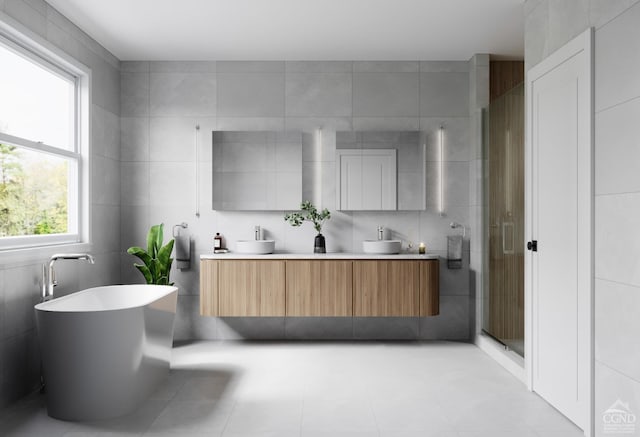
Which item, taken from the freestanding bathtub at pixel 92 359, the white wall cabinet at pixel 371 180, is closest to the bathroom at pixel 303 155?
the white wall cabinet at pixel 371 180

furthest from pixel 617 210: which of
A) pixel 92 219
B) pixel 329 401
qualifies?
pixel 92 219

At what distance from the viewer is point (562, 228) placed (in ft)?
9.06

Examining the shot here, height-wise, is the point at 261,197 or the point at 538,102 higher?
the point at 538,102

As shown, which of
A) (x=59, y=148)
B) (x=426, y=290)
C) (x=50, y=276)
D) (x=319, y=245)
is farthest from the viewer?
(x=319, y=245)

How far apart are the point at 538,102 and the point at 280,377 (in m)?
2.58

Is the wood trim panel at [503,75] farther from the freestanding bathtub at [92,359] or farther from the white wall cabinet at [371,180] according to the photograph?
the freestanding bathtub at [92,359]

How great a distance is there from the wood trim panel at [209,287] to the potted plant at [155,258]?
0.36 metres

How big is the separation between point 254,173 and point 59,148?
166 cm

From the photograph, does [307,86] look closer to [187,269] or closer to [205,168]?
[205,168]

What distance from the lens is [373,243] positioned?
14.5 ft

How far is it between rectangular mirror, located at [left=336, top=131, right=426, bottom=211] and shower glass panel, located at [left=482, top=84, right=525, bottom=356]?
26.2 inches

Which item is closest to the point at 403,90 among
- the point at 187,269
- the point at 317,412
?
the point at 187,269

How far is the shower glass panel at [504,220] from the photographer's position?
11.5 ft

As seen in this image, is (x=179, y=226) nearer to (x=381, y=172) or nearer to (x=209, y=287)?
(x=209, y=287)
